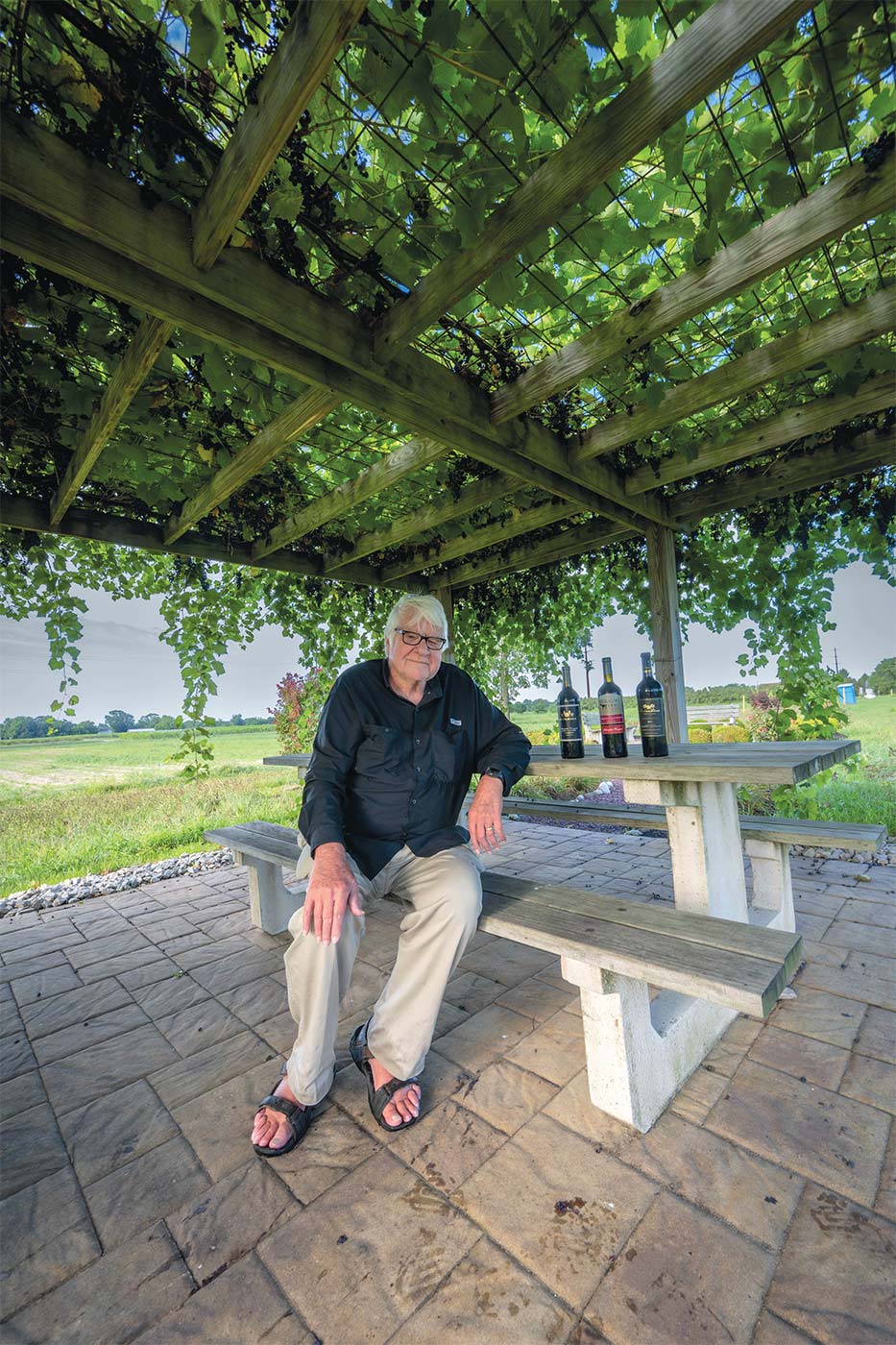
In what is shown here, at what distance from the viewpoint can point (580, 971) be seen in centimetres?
152

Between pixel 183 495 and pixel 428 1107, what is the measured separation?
2.97 metres

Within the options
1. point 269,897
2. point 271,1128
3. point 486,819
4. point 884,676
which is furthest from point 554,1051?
point 884,676

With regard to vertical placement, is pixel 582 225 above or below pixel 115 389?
above

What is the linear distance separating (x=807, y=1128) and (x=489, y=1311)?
952 millimetres

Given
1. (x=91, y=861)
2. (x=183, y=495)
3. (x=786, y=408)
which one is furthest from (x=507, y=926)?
(x=91, y=861)

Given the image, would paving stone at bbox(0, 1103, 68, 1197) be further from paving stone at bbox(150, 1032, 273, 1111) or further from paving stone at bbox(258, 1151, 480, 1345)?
paving stone at bbox(258, 1151, 480, 1345)

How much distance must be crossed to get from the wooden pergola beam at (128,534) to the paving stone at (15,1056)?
7.84ft

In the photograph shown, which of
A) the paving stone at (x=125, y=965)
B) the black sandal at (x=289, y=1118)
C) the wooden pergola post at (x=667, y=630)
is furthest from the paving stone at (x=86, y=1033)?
the wooden pergola post at (x=667, y=630)

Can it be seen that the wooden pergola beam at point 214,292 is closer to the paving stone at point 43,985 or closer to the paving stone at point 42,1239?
the paving stone at point 42,1239

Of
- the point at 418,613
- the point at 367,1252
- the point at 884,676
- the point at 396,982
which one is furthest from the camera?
the point at 884,676

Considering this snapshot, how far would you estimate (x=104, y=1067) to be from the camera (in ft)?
6.16

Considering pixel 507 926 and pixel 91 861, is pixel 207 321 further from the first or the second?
pixel 91 861

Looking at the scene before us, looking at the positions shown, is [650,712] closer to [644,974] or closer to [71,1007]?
[644,974]

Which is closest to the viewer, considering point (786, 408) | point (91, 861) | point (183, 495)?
point (786, 408)
